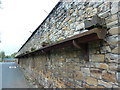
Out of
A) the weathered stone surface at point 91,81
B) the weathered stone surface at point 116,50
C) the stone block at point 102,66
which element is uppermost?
the weathered stone surface at point 116,50

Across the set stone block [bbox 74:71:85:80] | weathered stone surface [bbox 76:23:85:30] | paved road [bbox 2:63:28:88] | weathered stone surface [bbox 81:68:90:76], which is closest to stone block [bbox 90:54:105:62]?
weathered stone surface [bbox 81:68:90:76]

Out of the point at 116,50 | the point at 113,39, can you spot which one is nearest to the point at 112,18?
the point at 113,39

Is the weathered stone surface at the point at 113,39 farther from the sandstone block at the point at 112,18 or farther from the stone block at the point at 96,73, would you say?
the stone block at the point at 96,73

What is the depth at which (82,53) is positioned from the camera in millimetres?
2820

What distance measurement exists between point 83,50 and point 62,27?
1314 millimetres

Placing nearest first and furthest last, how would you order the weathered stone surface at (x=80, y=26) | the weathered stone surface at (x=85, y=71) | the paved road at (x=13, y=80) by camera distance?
1. the weathered stone surface at (x=85, y=71)
2. the weathered stone surface at (x=80, y=26)
3. the paved road at (x=13, y=80)

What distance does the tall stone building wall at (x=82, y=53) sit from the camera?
2027mm

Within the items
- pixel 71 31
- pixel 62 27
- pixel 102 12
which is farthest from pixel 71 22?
pixel 102 12

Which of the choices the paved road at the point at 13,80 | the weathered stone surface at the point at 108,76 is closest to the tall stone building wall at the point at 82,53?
the weathered stone surface at the point at 108,76

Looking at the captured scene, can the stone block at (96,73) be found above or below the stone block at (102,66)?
below

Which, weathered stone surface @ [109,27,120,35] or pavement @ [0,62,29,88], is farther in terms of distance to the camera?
pavement @ [0,62,29,88]

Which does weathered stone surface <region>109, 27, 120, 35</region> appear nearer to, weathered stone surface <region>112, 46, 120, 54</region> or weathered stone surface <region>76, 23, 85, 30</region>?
weathered stone surface <region>112, 46, 120, 54</region>

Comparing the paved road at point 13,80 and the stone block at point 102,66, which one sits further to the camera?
the paved road at point 13,80

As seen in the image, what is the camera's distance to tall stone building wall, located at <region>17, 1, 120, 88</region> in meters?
2.03
